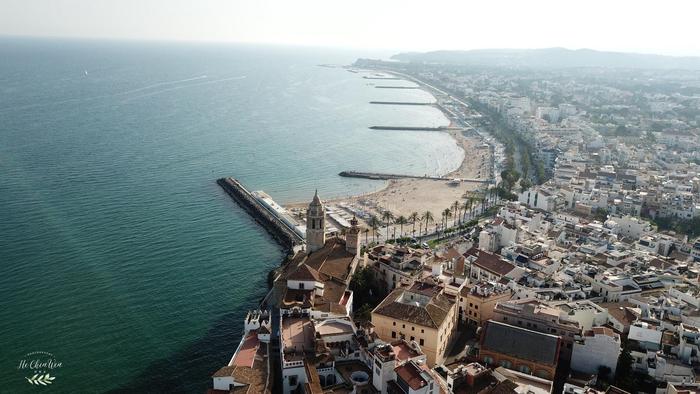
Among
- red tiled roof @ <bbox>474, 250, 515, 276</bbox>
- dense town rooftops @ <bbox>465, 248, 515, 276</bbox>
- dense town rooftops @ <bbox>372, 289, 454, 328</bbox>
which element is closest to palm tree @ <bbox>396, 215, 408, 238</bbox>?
dense town rooftops @ <bbox>465, 248, 515, 276</bbox>

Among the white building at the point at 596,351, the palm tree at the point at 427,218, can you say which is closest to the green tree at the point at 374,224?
the palm tree at the point at 427,218

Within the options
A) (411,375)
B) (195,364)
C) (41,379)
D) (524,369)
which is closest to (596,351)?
(524,369)

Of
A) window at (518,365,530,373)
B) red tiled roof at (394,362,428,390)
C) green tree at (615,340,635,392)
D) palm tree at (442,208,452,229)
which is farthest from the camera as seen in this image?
palm tree at (442,208,452,229)

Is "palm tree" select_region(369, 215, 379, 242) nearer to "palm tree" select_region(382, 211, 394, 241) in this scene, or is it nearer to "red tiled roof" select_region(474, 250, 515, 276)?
"palm tree" select_region(382, 211, 394, 241)

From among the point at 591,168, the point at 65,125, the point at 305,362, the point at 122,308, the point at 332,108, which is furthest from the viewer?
the point at 332,108

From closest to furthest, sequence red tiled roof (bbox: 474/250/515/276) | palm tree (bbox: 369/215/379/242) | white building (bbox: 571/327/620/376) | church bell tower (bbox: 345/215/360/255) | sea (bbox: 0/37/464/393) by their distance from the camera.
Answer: white building (bbox: 571/327/620/376), sea (bbox: 0/37/464/393), red tiled roof (bbox: 474/250/515/276), church bell tower (bbox: 345/215/360/255), palm tree (bbox: 369/215/379/242)

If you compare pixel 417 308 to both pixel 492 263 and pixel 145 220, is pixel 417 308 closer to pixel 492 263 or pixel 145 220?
Answer: pixel 492 263

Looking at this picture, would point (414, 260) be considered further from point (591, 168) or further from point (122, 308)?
point (591, 168)

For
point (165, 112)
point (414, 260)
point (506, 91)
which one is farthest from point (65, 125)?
point (506, 91)
